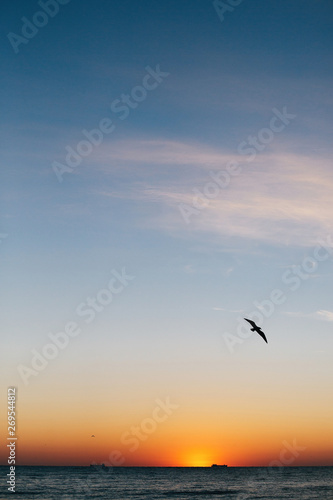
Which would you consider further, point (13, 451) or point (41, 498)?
point (41, 498)

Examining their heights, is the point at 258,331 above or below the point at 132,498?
above

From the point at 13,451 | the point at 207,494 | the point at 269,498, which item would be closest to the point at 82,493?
the point at 207,494

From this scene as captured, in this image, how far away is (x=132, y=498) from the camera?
6078 cm

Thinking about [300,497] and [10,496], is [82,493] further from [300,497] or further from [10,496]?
[300,497]

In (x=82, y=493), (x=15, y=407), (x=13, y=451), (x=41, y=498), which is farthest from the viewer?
(x=82, y=493)

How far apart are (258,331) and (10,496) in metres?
47.6

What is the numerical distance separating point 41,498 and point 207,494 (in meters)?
23.6

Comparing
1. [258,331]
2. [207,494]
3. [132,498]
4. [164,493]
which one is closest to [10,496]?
[132,498]

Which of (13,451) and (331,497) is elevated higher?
(13,451)

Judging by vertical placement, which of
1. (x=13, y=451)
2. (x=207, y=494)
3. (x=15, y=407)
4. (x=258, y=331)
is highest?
(x=258, y=331)

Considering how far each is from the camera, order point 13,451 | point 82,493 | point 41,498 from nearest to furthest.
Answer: point 13,451 → point 41,498 → point 82,493

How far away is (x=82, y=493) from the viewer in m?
64.6

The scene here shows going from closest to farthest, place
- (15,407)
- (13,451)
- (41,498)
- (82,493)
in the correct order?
(15,407), (13,451), (41,498), (82,493)

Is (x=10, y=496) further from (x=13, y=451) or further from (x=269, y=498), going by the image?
(x=13, y=451)
